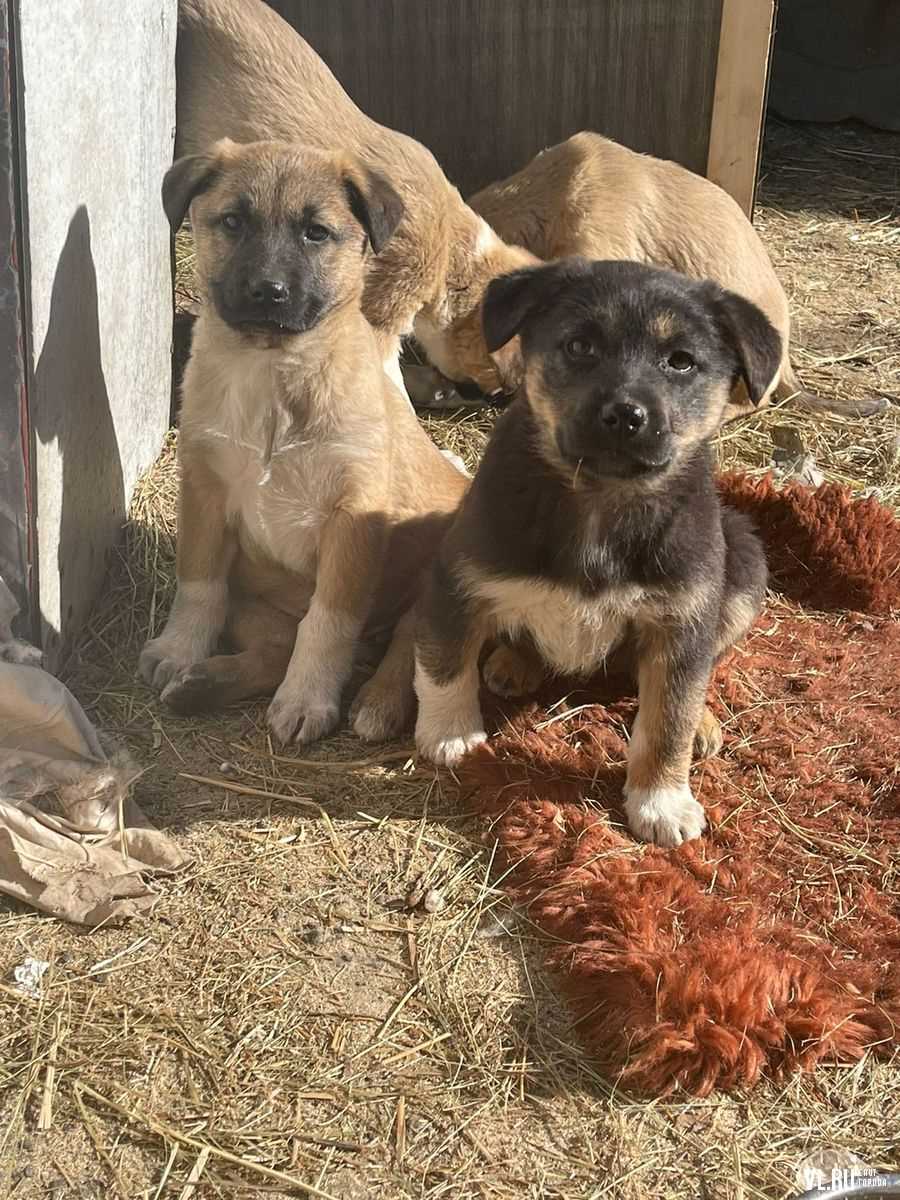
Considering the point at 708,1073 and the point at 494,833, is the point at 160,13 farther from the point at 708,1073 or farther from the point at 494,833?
the point at 708,1073

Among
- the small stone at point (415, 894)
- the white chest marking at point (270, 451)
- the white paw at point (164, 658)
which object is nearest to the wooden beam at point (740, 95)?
the white chest marking at point (270, 451)

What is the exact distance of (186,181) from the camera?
14.6 feet

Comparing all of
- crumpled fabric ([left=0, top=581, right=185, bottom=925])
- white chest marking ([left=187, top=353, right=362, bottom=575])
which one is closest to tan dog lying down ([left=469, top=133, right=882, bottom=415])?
white chest marking ([left=187, top=353, right=362, bottom=575])

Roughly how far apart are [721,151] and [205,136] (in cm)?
329

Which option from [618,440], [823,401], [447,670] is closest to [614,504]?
[618,440]

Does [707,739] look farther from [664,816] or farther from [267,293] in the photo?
[267,293]

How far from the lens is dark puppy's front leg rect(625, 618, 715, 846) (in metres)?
3.95

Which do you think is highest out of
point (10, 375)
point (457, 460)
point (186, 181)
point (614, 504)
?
point (186, 181)

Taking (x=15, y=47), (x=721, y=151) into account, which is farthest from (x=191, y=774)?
(x=721, y=151)

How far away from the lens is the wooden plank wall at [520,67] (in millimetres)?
7422

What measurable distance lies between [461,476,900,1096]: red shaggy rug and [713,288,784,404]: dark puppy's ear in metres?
1.31

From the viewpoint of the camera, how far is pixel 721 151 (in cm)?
789

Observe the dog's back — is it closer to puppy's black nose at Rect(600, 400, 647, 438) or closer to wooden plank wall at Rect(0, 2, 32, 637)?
puppy's black nose at Rect(600, 400, 647, 438)

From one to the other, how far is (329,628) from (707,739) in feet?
4.25
